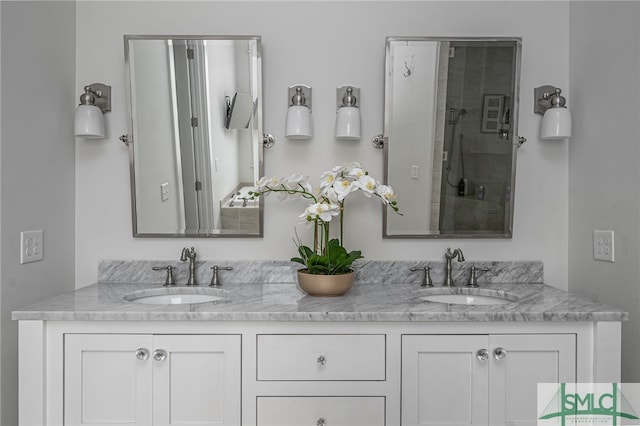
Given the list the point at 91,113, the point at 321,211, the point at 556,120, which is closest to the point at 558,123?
the point at 556,120

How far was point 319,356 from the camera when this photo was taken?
1.42m

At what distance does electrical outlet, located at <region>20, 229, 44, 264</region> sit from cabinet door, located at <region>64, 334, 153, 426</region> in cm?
39

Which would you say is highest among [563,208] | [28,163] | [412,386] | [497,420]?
[28,163]

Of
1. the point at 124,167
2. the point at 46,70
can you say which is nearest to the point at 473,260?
the point at 124,167

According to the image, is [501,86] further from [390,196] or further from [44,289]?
[44,289]

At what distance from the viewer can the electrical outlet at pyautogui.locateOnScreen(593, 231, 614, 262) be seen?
168 centimetres

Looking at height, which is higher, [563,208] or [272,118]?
[272,118]

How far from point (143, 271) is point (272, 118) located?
0.85 m

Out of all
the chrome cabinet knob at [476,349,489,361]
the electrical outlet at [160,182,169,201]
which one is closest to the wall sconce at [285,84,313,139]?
the electrical outlet at [160,182,169,201]

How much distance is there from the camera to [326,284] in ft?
5.32

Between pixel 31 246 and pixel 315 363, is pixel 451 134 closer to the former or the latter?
pixel 315 363

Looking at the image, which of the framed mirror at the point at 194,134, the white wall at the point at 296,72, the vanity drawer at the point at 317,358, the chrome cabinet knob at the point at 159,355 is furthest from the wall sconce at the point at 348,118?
the chrome cabinet knob at the point at 159,355

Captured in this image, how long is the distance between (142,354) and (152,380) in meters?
0.09

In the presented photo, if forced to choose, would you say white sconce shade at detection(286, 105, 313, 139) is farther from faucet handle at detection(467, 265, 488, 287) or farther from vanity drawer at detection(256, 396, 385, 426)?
vanity drawer at detection(256, 396, 385, 426)
